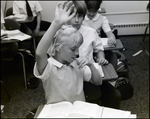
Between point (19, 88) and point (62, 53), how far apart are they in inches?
73.1

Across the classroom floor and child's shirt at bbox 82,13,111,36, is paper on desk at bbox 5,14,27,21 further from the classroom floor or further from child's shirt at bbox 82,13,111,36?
child's shirt at bbox 82,13,111,36

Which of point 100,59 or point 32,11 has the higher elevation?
point 100,59

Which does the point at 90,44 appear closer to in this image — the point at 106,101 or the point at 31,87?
the point at 106,101

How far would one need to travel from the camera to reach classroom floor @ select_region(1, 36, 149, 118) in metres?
2.42

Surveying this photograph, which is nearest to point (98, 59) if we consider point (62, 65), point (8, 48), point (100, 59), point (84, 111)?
point (100, 59)

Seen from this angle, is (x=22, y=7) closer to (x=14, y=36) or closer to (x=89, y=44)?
(x=14, y=36)

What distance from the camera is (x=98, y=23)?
2.48 meters

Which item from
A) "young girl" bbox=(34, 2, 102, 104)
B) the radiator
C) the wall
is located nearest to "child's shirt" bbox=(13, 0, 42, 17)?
the wall

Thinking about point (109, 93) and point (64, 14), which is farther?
point (109, 93)

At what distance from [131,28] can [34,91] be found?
7.72 ft

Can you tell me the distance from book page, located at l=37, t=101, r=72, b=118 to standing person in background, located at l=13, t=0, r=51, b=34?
8.03 feet

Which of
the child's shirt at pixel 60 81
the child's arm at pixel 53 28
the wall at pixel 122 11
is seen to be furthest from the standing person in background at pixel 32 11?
the child's arm at pixel 53 28

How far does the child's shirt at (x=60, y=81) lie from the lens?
115 cm

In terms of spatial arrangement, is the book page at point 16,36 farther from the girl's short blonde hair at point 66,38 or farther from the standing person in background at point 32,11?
the girl's short blonde hair at point 66,38
